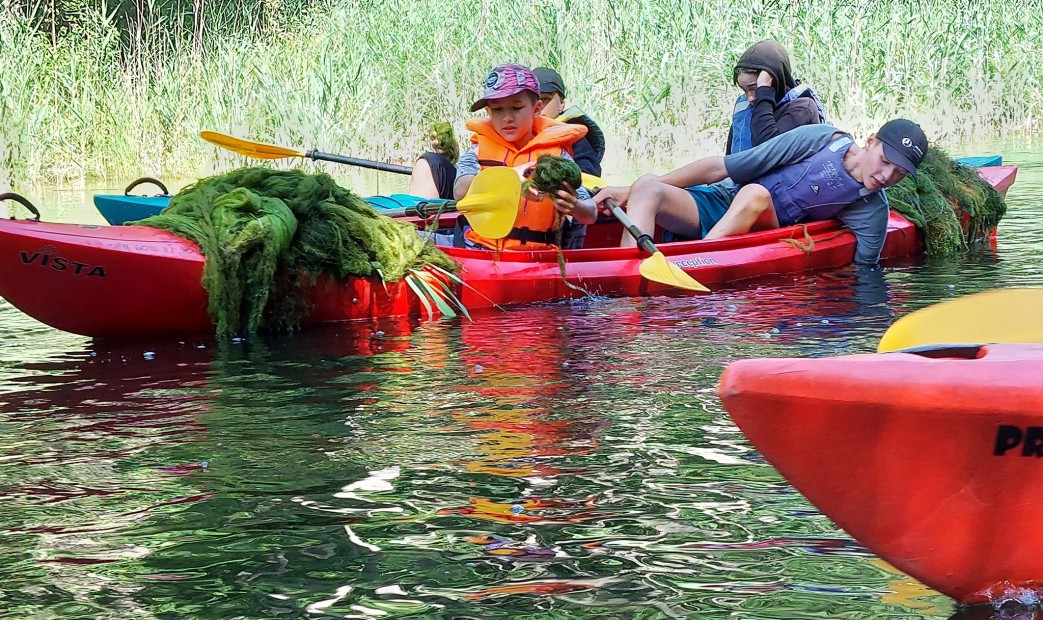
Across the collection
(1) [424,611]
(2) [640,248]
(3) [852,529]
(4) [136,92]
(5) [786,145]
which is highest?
(4) [136,92]

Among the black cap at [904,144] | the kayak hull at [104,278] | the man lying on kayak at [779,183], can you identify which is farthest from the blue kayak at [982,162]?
the kayak hull at [104,278]

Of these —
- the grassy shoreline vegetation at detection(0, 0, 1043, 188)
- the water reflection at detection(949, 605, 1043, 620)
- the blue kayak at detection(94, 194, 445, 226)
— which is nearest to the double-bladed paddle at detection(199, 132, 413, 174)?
the blue kayak at detection(94, 194, 445, 226)

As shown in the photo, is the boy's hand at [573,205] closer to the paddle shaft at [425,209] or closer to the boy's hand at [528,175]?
the boy's hand at [528,175]

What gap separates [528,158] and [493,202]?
41 cm

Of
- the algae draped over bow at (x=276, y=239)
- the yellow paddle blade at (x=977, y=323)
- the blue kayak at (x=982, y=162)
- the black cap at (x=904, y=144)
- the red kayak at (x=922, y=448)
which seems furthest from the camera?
the blue kayak at (x=982, y=162)

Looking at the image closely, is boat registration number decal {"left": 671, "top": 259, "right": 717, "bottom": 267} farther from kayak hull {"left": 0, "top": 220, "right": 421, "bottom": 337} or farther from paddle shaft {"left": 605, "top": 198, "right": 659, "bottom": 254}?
kayak hull {"left": 0, "top": 220, "right": 421, "bottom": 337}

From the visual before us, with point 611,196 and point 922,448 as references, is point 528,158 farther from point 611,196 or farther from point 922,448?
point 922,448

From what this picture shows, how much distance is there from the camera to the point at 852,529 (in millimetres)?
2152

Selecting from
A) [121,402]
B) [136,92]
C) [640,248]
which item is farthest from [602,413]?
[136,92]

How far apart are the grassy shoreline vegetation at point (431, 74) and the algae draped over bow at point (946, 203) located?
3.35 metres

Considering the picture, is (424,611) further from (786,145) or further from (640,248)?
(786,145)

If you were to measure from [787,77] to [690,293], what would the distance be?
5.67 feet

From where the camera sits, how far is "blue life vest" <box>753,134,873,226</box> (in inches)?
259

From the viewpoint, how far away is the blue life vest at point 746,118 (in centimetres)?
729
